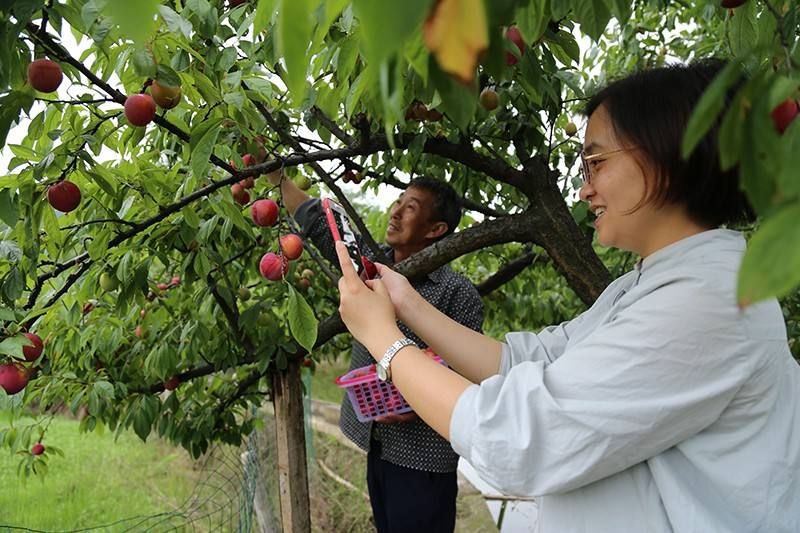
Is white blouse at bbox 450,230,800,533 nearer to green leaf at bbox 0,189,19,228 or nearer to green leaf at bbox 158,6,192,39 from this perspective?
green leaf at bbox 158,6,192,39

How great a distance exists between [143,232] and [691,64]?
154cm

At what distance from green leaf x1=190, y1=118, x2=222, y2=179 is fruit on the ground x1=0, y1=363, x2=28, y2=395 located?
66cm

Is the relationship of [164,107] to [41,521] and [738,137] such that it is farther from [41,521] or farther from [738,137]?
[41,521]

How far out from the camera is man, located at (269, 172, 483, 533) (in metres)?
2.63

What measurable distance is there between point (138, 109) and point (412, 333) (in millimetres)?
1385

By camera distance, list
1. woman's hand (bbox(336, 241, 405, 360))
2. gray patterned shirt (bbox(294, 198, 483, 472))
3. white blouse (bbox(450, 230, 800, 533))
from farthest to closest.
Result: gray patterned shirt (bbox(294, 198, 483, 472)) < woman's hand (bbox(336, 241, 405, 360)) < white blouse (bbox(450, 230, 800, 533))

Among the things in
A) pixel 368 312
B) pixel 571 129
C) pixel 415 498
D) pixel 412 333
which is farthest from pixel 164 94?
pixel 571 129

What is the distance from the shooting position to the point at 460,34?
417 millimetres

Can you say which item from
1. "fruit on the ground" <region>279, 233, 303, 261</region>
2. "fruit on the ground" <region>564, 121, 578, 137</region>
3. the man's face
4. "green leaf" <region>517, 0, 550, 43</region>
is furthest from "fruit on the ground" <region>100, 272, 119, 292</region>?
"fruit on the ground" <region>564, 121, 578, 137</region>

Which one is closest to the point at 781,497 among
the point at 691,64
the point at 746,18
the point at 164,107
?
the point at 691,64

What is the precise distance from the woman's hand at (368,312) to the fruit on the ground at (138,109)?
59cm

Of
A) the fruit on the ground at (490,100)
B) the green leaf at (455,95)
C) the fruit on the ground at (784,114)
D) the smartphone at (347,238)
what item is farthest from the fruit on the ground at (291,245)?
the green leaf at (455,95)

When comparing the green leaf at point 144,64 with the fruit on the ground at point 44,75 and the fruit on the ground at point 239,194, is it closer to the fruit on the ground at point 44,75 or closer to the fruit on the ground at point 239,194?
the fruit on the ground at point 44,75

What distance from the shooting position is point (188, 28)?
Result: 1.45 metres
